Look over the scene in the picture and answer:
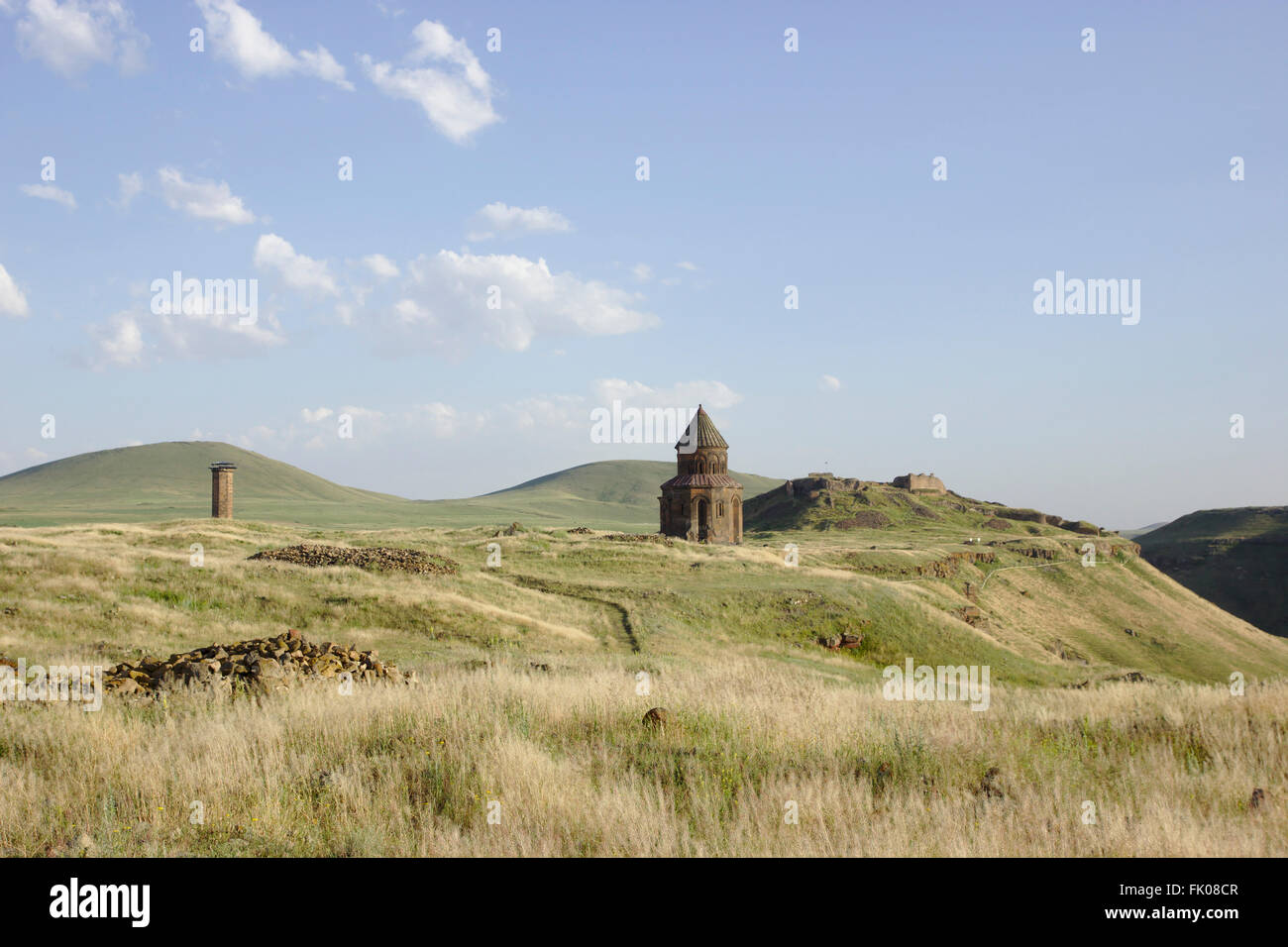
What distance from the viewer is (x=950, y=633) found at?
34844mm

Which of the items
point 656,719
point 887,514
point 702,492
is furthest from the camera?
point 887,514

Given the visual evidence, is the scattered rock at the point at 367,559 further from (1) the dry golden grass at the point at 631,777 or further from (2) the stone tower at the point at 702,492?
(2) the stone tower at the point at 702,492

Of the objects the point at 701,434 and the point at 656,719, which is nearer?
the point at 656,719

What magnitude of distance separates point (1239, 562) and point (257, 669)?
116m

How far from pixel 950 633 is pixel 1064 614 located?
2723cm

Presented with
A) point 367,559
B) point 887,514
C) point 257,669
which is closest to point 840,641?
point 367,559

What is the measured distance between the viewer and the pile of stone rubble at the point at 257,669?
1136 cm

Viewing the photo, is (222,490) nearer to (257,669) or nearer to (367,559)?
(367,559)

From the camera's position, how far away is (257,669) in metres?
11.9

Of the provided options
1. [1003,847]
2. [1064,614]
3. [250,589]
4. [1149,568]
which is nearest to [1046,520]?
[1149,568]

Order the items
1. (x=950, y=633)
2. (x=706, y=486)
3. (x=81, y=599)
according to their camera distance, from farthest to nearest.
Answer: (x=706, y=486), (x=950, y=633), (x=81, y=599)
